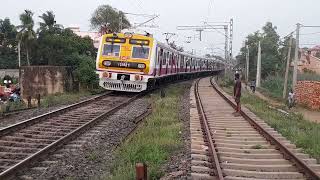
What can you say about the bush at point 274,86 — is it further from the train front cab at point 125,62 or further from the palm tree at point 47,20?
the palm tree at point 47,20

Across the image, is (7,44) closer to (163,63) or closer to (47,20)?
(47,20)

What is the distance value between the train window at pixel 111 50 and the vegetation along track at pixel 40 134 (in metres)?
5.50

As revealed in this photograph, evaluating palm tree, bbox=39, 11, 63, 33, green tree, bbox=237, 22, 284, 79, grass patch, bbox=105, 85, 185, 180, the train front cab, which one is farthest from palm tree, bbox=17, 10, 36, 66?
grass patch, bbox=105, 85, 185, 180

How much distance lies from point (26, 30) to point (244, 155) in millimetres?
72382

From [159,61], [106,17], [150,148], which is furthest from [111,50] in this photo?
[106,17]

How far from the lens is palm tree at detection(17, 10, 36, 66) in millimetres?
72606

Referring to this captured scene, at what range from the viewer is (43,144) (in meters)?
9.58

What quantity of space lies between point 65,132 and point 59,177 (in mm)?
3704

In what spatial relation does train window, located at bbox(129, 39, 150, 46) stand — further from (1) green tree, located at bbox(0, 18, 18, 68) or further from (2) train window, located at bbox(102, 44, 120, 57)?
(1) green tree, located at bbox(0, 18, 18, 68)

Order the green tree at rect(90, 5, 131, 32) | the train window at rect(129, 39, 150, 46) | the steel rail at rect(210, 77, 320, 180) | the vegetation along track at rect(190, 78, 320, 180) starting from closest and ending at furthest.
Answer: the steel rail at rect(210, 77, 320, 180) < the vegetation along track at rect(190, 78, 320, 180) < the train window at rect(129, 39, 150, 46) < the green tree at rect(90, 5, 131, 32)

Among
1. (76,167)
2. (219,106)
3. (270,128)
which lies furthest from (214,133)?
(219,106)

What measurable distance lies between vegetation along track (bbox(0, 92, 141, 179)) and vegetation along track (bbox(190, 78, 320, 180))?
8.97ft

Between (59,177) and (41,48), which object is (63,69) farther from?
(41,48)

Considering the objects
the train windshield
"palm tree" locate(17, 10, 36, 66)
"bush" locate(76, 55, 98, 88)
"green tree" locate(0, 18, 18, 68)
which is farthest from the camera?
"green tree" locate(0, 18, 18, 68)
